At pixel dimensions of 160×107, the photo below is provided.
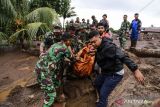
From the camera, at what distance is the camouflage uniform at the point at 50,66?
6.43 metres

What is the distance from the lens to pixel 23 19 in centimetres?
1509

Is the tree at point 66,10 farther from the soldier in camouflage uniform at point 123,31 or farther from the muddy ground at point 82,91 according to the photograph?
the muddy ground at point 82,91

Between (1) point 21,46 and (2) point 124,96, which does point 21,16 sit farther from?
(2) point 124,96

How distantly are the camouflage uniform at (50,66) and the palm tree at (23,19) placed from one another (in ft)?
25.5

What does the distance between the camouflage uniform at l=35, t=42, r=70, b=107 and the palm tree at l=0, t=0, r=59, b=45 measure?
7.76 m

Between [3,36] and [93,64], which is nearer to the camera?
[93,64]

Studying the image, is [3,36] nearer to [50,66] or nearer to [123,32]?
[123,32]

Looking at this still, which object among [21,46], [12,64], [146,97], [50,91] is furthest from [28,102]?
[21,46]

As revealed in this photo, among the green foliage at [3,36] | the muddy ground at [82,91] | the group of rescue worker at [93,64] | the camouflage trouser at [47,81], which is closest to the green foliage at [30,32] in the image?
the green foliage at [3,36]

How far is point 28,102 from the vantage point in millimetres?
8438

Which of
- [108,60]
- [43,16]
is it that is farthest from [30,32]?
[108,60]

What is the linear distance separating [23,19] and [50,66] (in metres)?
8.98

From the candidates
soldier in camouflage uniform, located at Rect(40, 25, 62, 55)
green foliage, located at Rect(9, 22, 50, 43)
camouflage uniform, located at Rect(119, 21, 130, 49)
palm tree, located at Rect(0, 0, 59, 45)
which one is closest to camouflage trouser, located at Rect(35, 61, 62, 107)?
soldier in camouflage uniform, located at Rect(40, 25, 62, 55)

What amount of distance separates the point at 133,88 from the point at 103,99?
2.51 meters
